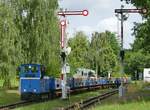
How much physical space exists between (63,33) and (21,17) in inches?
711

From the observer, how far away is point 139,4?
3153 cm

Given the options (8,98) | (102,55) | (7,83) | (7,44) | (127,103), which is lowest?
(8,98)

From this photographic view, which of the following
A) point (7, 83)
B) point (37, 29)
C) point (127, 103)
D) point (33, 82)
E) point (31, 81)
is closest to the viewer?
point (127, 103)

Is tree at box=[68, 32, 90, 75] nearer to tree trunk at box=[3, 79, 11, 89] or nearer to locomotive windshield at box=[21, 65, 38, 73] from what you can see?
tree trunk at box=[3, 79, 11, 89]

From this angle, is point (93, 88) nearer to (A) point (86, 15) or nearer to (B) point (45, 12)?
(B) point (45, 12)

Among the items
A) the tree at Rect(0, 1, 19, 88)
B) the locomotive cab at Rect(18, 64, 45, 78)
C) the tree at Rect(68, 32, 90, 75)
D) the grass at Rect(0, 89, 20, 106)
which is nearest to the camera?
the grass at Rect(0, 89, 20, 106)

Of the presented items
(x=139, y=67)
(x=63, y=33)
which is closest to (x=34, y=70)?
(x=63, y=33)

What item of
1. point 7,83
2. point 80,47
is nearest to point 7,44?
point 7,83

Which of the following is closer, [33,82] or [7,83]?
[33,82]

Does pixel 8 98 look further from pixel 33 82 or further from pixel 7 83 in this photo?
pixel 7 83

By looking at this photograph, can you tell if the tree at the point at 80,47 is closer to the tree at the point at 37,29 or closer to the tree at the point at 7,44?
the tree at the point at 37,29

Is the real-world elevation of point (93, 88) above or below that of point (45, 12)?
below

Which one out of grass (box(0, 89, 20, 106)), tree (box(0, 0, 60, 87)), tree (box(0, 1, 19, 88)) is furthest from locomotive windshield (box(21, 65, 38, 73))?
A: tree (box(0, 0, 60, 87))

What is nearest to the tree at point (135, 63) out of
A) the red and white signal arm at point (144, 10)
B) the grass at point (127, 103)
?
the grass at point (127, 103)
